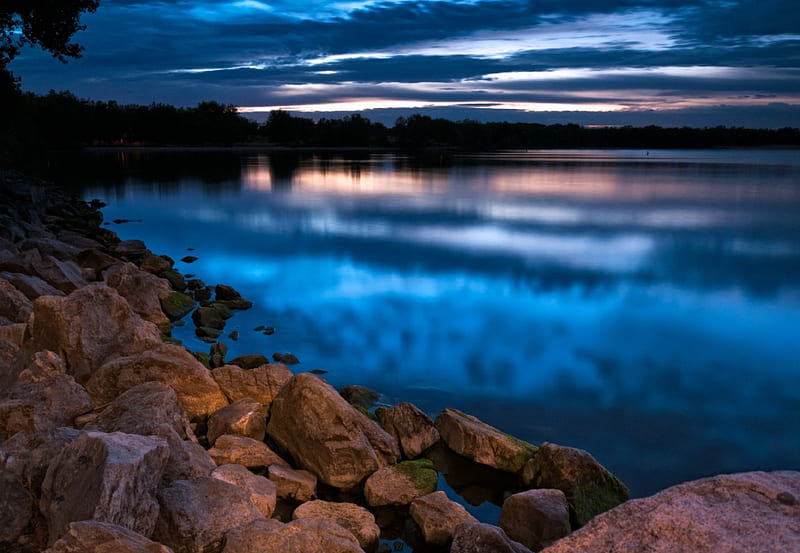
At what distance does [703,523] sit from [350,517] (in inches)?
150

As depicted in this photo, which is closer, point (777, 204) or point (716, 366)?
point (716, 366)

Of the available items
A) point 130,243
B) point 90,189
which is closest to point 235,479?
point 130,243

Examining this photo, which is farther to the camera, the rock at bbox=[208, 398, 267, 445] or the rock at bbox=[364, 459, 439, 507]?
the rock at bbox=[208, 398, 267, 445]

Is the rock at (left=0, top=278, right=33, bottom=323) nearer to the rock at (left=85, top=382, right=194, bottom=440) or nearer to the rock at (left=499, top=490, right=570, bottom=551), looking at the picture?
the rock at (left=85, top=382, right=194, bottom=440)

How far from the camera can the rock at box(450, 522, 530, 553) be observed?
16.2ft

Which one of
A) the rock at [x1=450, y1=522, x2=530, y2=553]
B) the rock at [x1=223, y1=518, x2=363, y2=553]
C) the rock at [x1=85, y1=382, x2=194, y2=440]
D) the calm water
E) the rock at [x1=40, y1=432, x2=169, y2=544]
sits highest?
the rock at [x1=40, y1=432, x2=169, y2=544]

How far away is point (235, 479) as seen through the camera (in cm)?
610

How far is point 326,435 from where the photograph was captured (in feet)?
23.5

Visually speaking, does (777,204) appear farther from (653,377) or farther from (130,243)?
(130,243)

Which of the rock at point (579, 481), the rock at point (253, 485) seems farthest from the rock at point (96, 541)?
the rock at point (579, 481)

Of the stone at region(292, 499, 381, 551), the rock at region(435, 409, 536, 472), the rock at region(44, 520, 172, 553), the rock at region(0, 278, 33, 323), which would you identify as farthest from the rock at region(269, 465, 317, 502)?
the rock at region(0, 278, 33, 323)

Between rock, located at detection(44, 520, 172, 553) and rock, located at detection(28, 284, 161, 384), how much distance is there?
13.3ft

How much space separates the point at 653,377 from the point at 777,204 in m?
32.3

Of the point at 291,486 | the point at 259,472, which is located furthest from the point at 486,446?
the point at 259,472
